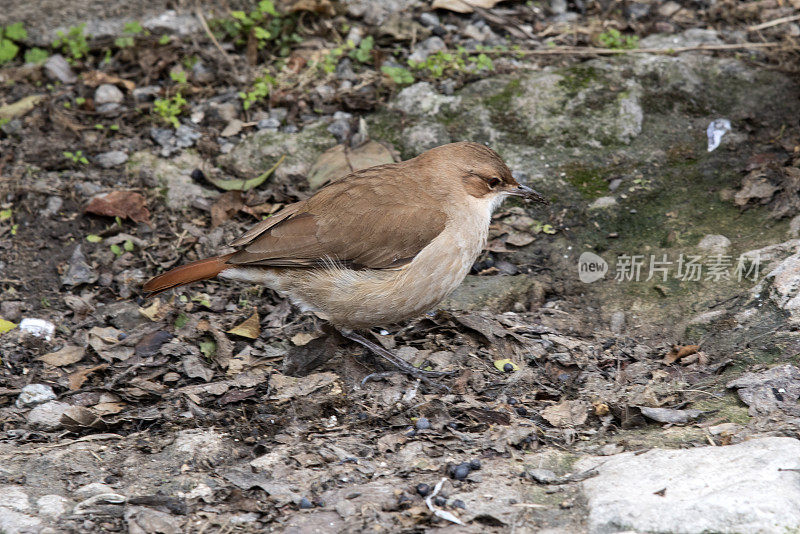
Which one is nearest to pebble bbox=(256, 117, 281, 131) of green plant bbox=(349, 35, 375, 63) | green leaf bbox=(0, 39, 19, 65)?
green plant bbox=(349, 35, 375, 63)

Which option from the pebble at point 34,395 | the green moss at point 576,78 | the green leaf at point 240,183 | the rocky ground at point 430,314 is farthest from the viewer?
the green moss at point 576,78

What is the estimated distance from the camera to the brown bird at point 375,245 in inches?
191

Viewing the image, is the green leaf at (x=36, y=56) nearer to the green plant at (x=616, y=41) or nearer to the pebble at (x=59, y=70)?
the pebble at (x=59, y=70)

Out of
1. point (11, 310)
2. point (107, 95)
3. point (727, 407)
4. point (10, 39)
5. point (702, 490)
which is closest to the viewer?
point (702, 490)

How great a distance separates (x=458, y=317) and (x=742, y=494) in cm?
228

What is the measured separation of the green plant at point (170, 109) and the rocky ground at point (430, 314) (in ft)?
0.09

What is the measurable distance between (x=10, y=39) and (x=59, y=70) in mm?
621

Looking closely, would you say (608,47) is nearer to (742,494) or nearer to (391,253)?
(391,253)

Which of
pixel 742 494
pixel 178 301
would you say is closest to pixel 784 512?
pixel 742 494

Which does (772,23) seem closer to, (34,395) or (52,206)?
(52,206)

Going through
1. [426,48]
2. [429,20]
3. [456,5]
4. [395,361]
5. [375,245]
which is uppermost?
[456,5]

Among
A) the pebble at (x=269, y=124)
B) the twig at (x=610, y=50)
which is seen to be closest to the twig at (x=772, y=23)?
the twig at (x=610, y=50)

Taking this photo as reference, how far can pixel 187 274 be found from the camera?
16.1 feet

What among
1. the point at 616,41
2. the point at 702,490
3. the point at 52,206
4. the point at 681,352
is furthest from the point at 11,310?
the point at 616,41
